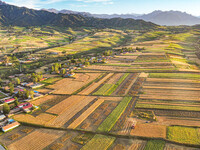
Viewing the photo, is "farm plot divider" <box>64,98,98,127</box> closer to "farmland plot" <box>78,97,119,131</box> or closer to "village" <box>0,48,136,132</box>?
"farmland plot" <box>78,97,119,131</box>

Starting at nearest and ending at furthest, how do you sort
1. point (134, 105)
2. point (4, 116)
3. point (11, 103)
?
point (4, 116)
point (134, 105)
point (11, 103)

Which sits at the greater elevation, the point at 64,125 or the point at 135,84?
the point at 135,84

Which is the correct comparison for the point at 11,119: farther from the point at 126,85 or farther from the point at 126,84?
the point at 126,84

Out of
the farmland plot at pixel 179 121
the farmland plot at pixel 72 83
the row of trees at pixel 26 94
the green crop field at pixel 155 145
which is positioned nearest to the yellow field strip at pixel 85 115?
the farmland plot at pixel 72 83

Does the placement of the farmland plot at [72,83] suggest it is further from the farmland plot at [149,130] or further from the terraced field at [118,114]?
the farmland plot at [149,130]

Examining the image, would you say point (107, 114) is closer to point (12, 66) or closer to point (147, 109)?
point (147, 109)

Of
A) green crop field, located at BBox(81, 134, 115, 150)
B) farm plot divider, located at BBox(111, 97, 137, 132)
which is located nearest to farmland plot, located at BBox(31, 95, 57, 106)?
green crop field, located at BBox(81, 134, 115, 150)

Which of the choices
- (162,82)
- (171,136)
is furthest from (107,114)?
(162,82)

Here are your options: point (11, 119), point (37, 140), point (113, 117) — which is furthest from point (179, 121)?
point (11, 119)
